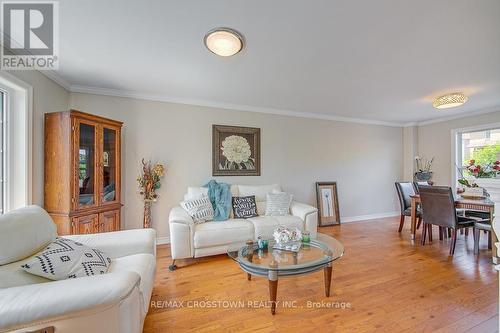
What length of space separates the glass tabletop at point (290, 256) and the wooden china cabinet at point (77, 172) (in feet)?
5.71

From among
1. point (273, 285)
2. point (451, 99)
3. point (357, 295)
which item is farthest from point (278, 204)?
point (451, 99)

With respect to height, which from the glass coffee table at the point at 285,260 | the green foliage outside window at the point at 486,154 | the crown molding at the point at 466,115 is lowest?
the glass coffee table at the point at 285,260

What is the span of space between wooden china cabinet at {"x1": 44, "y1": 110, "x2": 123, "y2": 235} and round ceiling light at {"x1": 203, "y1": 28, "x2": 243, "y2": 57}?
5.55ft

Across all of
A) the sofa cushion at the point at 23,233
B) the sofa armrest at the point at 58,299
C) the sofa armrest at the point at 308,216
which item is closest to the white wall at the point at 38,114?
the sofa cushion at the point at 23,233

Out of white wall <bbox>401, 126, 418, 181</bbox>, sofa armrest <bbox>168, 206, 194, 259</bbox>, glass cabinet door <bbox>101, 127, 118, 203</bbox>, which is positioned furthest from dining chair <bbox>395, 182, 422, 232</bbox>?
glass cabinet door <bbox>101, 127, 118, 203</bbox>

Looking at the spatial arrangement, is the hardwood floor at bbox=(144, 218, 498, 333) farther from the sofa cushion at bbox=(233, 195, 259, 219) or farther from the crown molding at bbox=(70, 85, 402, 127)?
the crown molding at bbox=(70, 85, 402, 127)

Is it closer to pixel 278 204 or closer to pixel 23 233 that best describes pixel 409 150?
pixel 278 204

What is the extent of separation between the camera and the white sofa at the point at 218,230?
103 inches

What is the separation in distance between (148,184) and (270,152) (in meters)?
2.13

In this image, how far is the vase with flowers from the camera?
10.4 feet

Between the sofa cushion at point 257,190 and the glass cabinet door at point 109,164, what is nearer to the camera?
the glass cabinet door at point 109,164

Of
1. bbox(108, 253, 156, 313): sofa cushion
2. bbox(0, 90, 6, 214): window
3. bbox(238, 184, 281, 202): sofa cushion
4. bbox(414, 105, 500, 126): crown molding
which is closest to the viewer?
bbox(108, 253, 156, 313): sofa cushion

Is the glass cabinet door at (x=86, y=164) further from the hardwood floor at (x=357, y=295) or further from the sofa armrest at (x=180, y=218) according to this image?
the hardwood floor at (x=357, y=295)

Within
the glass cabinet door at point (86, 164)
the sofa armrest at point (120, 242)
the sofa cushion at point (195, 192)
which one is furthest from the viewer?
the sofa cushion at point (195, 192)
